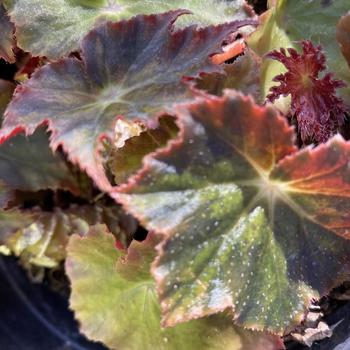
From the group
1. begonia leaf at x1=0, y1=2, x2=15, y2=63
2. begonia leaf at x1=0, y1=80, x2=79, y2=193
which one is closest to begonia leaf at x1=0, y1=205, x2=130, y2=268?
begonia leaf at x1=0, y1=80, x2=79, y2=193

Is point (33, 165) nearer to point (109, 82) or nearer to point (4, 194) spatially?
point (4, 194)

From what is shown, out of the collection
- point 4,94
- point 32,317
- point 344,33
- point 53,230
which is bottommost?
point 32,317

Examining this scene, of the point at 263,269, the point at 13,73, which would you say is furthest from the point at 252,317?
the point at 13,73

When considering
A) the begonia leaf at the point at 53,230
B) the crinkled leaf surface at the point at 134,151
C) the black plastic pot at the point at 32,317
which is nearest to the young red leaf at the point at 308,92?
the crinkled leaf surface at the point at 134,151

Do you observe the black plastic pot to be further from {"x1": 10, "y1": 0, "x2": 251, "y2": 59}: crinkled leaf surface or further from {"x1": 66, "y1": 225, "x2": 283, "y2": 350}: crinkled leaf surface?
{"x1": 10, "y1": 0, "x2": 251, "y2": 59}: crinkled leaf surface

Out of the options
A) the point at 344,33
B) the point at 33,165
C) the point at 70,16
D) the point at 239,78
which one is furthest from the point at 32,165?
the point at 344,33

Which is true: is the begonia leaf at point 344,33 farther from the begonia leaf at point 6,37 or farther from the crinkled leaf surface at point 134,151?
the begonia leaf at point 6,37
